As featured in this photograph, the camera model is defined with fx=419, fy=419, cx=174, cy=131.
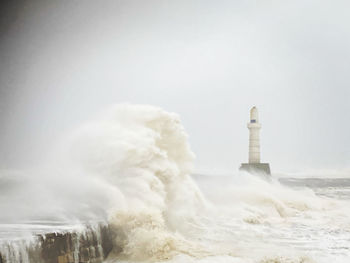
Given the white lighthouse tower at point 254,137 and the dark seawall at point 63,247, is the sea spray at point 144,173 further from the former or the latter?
the white lighthouse tower at point 254,137

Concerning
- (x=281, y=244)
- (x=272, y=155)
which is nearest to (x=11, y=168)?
(x=281, y=244)

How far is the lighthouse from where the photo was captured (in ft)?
46.3

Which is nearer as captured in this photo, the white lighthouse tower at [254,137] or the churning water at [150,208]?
the churning water at [150,208]

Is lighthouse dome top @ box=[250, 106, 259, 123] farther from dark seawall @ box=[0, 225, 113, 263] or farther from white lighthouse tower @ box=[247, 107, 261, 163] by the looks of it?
dark seawall @ box=[0, 225, 113, 263]

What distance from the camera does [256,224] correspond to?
741 cm

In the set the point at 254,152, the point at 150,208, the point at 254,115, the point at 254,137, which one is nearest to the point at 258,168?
the point at 254,152

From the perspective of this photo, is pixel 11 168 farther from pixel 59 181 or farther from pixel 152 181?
pixel 152 181

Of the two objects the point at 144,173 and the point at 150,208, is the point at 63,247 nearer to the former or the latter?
the point at 150,208

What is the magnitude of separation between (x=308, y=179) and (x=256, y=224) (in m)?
10.4

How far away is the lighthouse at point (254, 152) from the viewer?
14.1m

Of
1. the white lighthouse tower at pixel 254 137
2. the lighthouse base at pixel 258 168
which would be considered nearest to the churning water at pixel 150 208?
the lighthouse base at pixel 258 168

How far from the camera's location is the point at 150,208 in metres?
5.70

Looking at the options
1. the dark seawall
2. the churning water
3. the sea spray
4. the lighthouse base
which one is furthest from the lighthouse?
the dark seawall

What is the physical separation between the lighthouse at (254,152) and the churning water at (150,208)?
4.20 m
